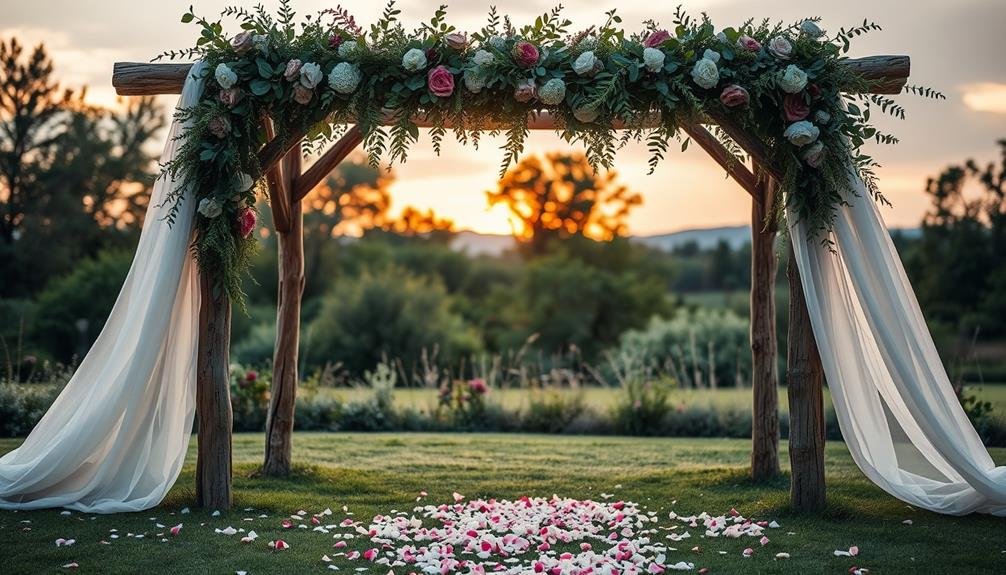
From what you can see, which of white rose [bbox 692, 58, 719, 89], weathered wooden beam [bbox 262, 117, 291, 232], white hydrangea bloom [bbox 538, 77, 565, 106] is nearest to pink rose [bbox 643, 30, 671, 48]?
white rose [bbox 692, 58, 719, 89]

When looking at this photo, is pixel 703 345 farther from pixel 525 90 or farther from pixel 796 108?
pixel 525 90

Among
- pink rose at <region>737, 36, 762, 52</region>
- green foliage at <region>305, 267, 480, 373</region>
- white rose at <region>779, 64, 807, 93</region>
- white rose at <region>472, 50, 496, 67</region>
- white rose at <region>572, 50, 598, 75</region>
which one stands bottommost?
green foliage at <region>305, 267, 480, 373</region>

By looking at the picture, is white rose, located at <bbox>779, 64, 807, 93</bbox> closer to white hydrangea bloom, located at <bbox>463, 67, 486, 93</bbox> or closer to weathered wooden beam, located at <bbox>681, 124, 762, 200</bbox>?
weathered wooden beam, located at <bbox>681, 124, 762, 200</bbox>

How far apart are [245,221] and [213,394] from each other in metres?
0.96

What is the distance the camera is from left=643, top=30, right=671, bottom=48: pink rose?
480 cm

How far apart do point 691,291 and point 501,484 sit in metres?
20.8

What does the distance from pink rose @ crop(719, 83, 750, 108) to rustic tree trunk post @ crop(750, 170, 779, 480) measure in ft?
3.86

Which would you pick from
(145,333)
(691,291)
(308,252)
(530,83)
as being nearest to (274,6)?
(530,83)

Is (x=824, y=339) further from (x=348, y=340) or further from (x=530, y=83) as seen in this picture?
(x=348, y=340)

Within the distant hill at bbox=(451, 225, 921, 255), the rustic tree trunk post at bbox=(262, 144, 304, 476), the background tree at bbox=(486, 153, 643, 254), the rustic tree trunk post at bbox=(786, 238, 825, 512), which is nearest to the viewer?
the rustic tree trunk post at bbox=(786, 238, 825, 512)

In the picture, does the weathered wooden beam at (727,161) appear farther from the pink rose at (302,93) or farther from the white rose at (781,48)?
the pink rose at (302,93)

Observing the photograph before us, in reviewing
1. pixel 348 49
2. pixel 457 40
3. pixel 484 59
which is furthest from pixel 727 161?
pixel 348 49

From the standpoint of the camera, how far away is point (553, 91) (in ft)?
15.5

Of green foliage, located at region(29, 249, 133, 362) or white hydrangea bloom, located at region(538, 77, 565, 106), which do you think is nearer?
white hydrangea bloom, located at region(538, 77, 565, 106)
